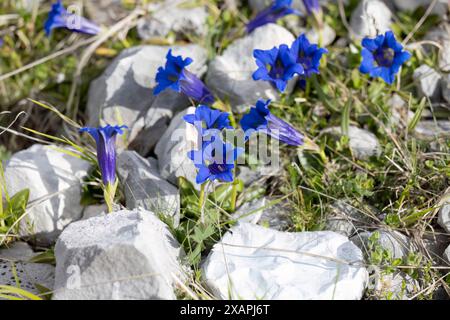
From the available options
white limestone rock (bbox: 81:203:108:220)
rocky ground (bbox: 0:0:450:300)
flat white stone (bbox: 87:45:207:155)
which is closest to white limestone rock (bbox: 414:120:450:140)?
rocky ground (bbox: 0:0:450:300)

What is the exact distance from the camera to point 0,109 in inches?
150

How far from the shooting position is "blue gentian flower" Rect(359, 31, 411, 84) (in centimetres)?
295

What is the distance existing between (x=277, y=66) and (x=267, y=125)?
32cm

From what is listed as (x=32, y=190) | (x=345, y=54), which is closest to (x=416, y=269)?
(x=345, y=54)

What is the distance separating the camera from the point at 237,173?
9.98 feet

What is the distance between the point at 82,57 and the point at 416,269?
89.4 inches

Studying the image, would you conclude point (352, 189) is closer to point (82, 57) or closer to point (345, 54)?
point (345, 54)

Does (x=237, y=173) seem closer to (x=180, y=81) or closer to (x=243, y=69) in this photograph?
(x=180, y=81)

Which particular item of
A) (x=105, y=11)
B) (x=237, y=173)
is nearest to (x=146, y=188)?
(x=237, y=173)

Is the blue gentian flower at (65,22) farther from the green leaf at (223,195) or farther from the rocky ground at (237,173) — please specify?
the green leaf at (223,195)

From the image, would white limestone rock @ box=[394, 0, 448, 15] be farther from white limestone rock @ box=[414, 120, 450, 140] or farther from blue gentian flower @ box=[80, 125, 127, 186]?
blue gentian flower @ box=[80, 125, 127, 186]

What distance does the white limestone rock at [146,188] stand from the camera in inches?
109

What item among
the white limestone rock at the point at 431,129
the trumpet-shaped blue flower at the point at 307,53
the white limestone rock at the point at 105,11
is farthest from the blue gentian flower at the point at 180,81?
the white limestone rock at the point at 105,11

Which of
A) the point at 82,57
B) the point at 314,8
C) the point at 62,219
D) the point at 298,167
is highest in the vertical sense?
the point at 314,8
